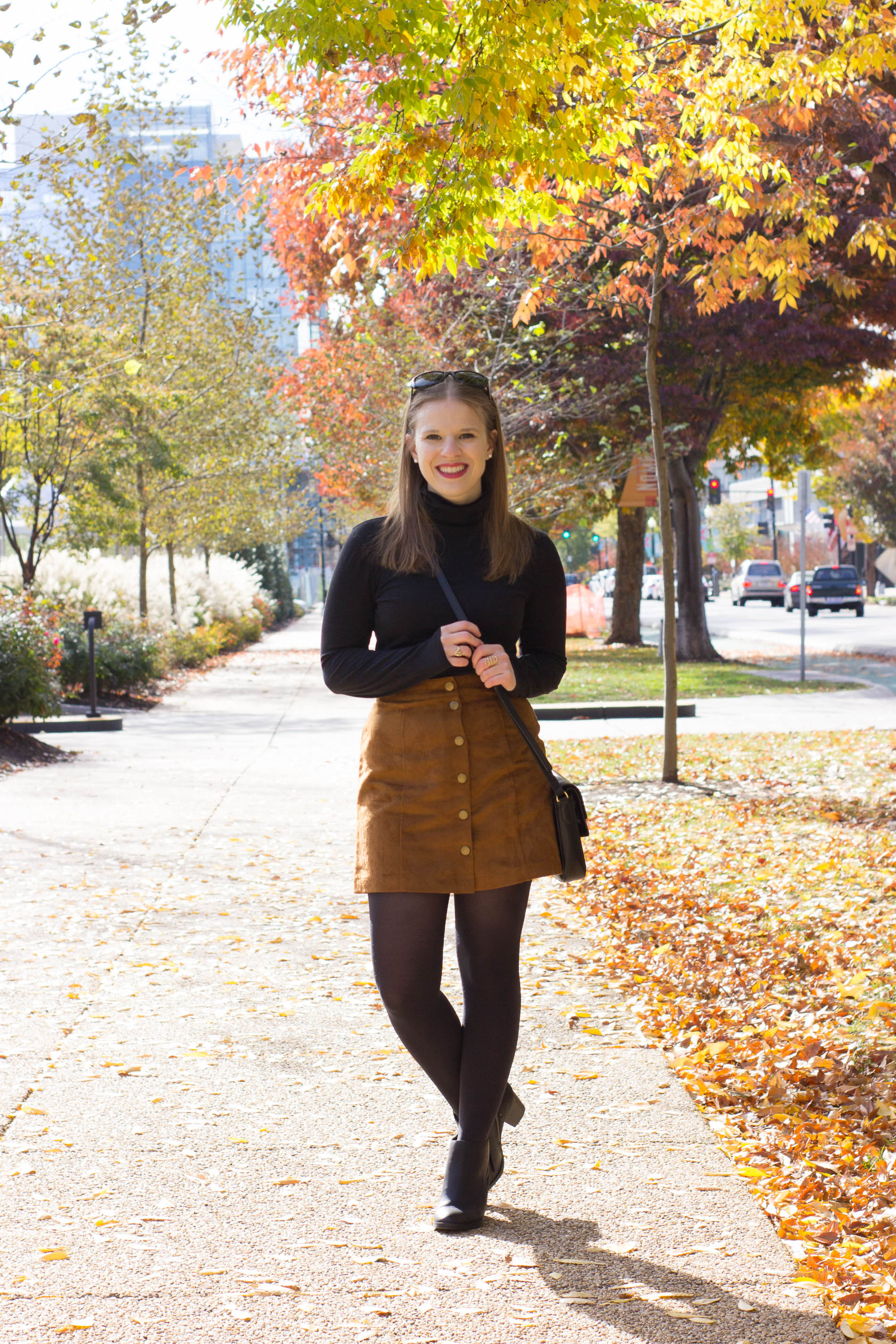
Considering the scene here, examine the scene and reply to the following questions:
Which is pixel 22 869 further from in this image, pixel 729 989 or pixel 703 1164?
pixel 703 1164

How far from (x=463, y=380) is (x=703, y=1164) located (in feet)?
6.75

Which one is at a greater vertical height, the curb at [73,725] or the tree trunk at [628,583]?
the tree trunk at [628,583]

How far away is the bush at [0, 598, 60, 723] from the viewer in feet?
44.1

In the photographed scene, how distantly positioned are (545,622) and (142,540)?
2214 cm

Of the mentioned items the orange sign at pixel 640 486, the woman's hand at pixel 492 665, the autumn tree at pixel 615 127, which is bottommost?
the woman's hand at pixel 492 665

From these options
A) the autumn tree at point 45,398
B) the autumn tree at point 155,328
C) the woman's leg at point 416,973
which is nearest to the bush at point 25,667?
the autumn tree at point 45,398

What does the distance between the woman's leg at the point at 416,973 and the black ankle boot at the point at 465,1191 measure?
115 millimetres

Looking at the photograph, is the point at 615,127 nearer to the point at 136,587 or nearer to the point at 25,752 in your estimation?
the point at 25,752

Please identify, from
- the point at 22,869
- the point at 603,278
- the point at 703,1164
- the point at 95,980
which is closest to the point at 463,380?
the point at 703,1164

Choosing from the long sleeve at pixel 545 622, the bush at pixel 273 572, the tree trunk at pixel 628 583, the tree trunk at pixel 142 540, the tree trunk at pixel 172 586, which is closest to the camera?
the long sleeve at pixel 545 622

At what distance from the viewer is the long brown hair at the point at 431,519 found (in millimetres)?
3314

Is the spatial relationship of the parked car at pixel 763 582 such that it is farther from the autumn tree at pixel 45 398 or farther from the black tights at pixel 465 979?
the black tights at pixel 465 979

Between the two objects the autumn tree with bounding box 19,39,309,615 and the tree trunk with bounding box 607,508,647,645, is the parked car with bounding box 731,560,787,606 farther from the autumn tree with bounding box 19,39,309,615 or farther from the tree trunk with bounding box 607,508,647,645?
the autumn tree with bounding box 19,39,309,615

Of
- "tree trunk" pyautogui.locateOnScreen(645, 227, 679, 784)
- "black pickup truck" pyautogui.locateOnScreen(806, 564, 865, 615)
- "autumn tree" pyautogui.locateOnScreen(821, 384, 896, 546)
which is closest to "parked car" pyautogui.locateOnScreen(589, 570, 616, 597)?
"autumn tree" pyautogui.locateOnScreen(821, 384, 896, 546)
